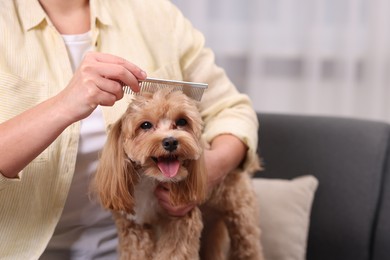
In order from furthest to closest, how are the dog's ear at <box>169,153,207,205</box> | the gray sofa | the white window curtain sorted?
the white window curtain < the gray sofa < the dog's ear at <box>169,153,207,205</box>

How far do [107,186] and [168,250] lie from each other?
20cm

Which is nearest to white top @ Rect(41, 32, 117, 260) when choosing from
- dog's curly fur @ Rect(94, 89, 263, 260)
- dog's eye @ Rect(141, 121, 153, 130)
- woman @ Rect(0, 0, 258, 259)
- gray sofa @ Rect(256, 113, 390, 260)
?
woman @ Rect(0, 0, 258, 259)

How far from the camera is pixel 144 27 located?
1.36 m

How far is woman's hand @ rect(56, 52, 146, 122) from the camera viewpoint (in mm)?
976

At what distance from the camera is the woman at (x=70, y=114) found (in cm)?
113

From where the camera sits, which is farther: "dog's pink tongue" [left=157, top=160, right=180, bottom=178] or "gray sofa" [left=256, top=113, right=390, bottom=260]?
"gray sofa" [left=256, top=113, right=390, bottom=260]

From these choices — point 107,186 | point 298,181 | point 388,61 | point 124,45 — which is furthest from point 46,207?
point 388,61

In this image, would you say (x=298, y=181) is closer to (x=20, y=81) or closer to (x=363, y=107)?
(x=363, y=107)

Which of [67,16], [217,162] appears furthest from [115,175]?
[67,16]

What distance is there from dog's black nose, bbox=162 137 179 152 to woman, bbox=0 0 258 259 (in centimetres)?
15

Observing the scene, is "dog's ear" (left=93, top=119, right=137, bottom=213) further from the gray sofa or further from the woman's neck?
the gray sofa

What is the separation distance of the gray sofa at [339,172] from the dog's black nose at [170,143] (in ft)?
2.88

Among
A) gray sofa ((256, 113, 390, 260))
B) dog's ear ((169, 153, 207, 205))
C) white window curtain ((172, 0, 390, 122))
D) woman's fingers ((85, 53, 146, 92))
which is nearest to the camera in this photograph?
woman's fingers ((85, 53, 146, 92))

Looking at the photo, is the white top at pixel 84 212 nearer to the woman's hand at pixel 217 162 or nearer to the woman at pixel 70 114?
the woman at pixel 70 114
